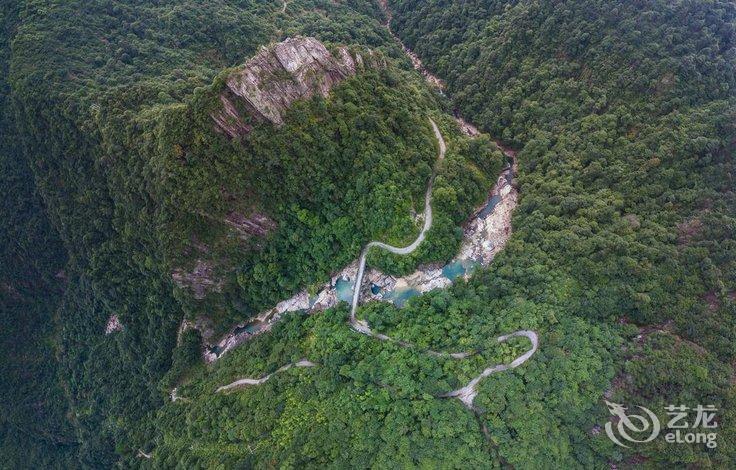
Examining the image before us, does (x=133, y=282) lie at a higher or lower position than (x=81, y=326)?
higher

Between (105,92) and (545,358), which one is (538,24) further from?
(105,92)

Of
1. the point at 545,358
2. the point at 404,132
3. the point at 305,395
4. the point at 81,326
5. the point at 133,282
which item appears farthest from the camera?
the point at 81,326

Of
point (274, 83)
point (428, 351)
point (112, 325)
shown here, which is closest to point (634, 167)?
point (428, 351)

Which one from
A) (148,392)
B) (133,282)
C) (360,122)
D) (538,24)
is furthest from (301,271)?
(538,24)

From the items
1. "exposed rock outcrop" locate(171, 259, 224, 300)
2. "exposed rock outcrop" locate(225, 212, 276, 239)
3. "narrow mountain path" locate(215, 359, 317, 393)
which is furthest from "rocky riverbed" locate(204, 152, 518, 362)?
"exposed rock outcrop" locate(225, 212, 276, 239)

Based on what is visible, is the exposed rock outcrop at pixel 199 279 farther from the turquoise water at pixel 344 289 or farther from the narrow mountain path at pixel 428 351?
the turquoise water at pixel 344 289

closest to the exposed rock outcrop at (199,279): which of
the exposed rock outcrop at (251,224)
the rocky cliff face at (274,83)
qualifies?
the exposed rock outcrop at (251,224)

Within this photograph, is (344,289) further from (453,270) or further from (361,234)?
(453,270)
